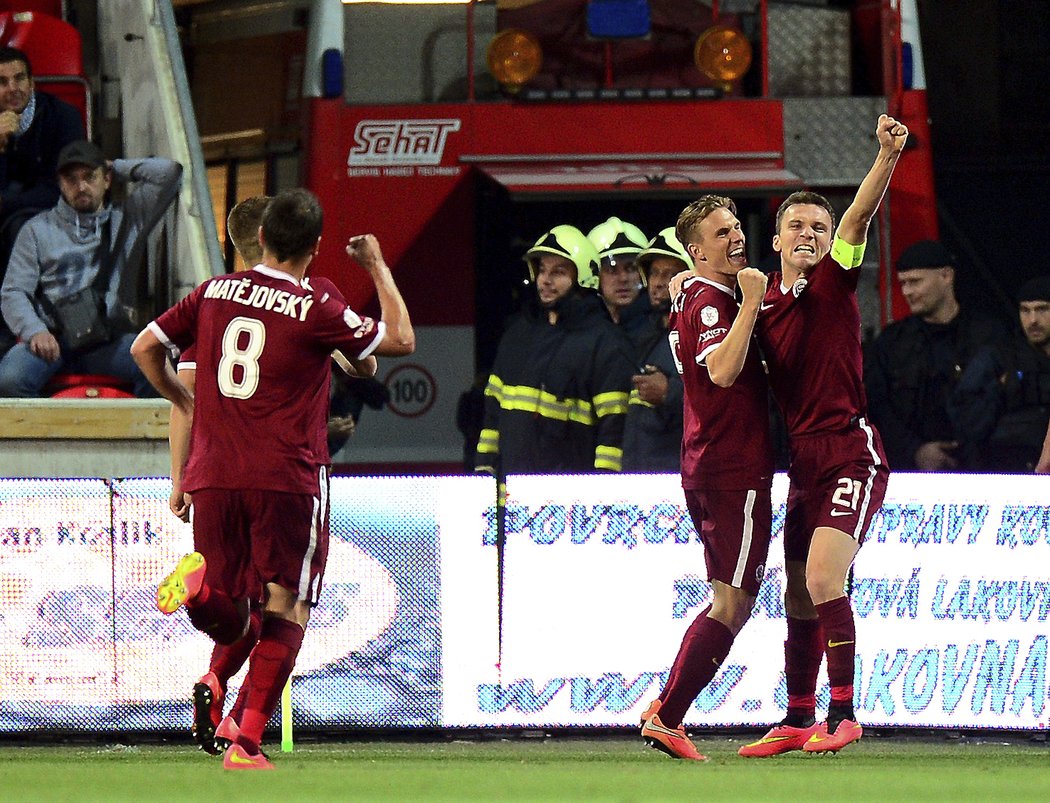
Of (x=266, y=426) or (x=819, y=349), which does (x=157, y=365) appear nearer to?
(x=266, y=426)

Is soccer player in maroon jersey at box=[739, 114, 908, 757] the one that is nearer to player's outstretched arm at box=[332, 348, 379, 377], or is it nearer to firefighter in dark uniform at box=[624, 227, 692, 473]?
player's outstretched arm at box=[332, 348, 379, 377]

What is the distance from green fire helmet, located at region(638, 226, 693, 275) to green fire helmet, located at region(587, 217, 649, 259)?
132 millimetres

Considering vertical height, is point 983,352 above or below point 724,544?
above

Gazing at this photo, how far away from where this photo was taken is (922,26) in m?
22.2

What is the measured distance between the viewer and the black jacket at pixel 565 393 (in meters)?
11.0

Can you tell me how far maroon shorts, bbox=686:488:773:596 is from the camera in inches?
322

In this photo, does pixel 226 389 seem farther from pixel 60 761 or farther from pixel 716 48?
pixel 716 48

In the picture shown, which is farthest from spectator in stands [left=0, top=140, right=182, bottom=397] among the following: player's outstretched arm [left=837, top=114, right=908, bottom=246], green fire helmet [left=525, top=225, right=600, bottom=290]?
player's outstretched arm [left=837, top=114, right=908, bottom=246]

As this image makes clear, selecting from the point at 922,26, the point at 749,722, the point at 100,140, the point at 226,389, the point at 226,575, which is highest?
the point at 922,26

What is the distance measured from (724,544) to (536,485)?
6.30 feet

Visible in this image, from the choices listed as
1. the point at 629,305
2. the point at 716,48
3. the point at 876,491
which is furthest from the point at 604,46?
the point at 876,491

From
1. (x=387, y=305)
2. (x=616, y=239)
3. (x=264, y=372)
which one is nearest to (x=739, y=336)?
(x=387, y=305)

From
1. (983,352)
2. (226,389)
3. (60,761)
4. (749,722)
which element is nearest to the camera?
(226,389)

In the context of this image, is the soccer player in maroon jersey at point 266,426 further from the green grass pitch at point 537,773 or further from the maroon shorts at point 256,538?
the green grass pitch at point 537,773
